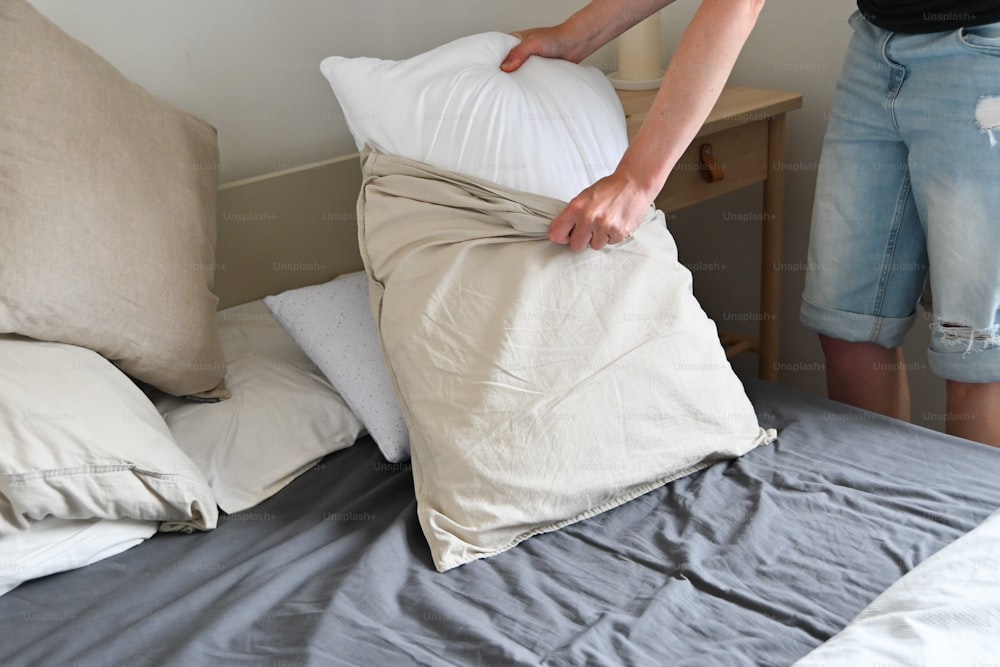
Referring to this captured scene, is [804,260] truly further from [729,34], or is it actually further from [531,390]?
[531,390]

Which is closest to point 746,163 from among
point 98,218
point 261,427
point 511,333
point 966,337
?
point 966,337

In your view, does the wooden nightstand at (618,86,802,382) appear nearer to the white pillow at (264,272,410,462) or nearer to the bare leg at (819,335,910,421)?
the bare leg at (819,335,910,421)

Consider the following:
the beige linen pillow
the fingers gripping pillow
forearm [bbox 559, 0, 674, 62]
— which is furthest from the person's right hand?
the beige linen pillow

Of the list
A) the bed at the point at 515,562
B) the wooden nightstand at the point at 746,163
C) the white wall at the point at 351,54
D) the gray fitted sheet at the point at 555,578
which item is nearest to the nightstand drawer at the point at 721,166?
the wooden nightstand at the point at 746,163

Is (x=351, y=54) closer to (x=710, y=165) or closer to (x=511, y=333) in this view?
(x=710, y=165)

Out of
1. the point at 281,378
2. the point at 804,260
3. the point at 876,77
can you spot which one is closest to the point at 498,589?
the point at 281,378

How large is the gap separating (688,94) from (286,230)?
75 cm

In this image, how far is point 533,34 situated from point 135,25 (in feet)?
2.06

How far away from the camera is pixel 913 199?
4.40ft

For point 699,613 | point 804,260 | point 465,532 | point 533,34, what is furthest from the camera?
point 804,260

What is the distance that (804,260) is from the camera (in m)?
2.00

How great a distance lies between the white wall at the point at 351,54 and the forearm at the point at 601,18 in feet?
1.56

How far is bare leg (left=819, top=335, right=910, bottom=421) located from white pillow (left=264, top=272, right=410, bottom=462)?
2.16 feet

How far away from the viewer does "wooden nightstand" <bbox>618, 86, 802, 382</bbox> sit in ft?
5.58
